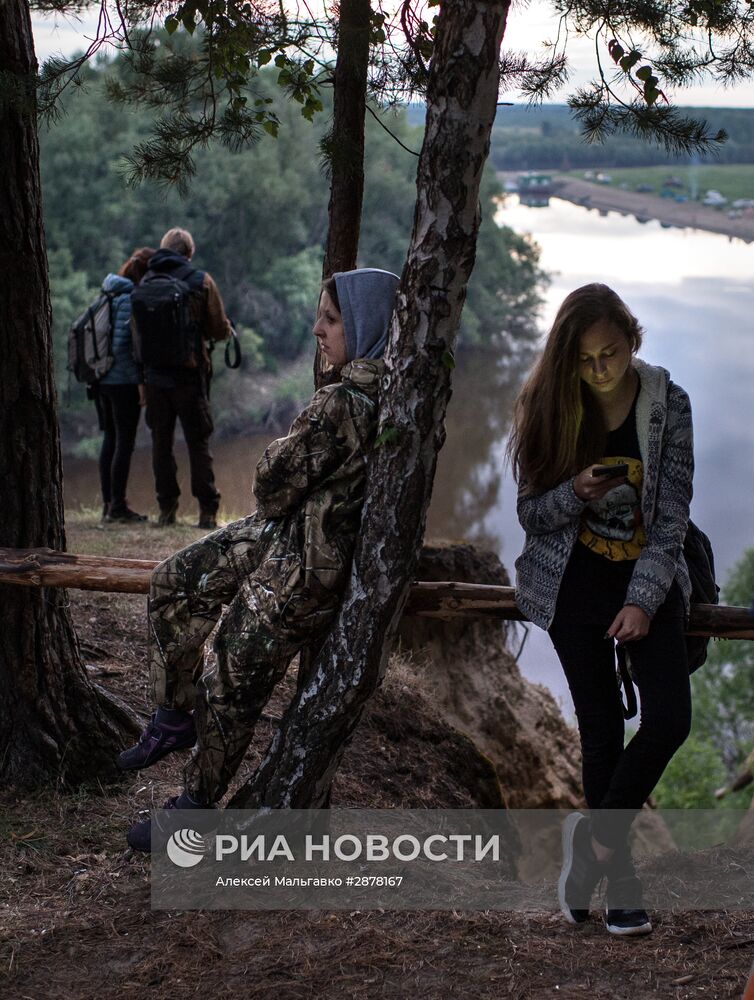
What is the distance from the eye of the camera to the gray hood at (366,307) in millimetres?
2801

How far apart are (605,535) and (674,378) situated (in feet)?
111

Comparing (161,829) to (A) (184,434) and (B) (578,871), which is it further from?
(A) (184,434)

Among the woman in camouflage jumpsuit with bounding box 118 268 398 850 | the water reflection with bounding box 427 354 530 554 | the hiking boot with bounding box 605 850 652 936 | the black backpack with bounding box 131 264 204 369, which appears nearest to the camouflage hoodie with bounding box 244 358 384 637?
the woman in camouflage jumpsuit with bounding box 118 268 398 850

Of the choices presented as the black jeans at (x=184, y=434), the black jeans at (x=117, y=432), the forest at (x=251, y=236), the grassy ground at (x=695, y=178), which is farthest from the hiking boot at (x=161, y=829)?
the forest at (x=251, y=236)

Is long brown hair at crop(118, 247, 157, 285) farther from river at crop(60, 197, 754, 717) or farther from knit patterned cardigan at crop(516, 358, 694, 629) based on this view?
river at crop(60, 197, 754, 717)

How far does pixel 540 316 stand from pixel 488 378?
15.4 ft

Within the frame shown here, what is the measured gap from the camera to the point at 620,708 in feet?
8.97

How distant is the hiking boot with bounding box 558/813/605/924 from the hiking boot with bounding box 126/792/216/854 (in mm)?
962

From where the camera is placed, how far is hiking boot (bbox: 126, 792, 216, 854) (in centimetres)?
296

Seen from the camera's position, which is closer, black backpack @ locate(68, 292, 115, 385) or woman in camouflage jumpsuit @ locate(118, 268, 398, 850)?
woman in camouflage jumpsuit @ locate(118, 268, 398, 850)

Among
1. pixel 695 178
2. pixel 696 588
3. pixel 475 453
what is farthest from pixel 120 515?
pixel 475 453

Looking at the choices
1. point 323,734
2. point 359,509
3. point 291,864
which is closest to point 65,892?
point 291,864

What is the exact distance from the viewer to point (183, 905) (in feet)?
9.41

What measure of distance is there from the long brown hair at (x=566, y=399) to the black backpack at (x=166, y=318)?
4104mm
